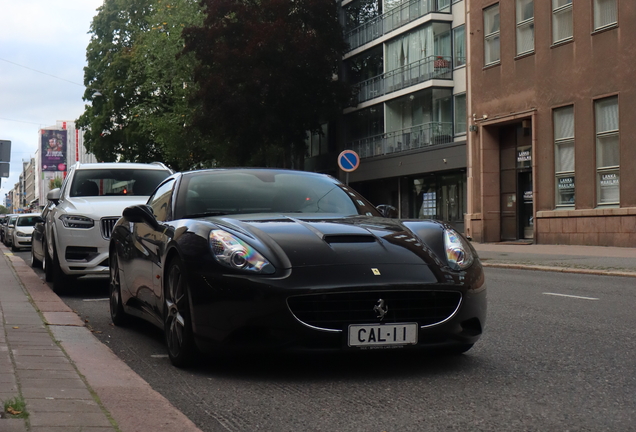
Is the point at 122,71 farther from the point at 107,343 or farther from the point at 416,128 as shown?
the point at 107,343

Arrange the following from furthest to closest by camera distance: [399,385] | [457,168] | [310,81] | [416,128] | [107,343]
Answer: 1. [310,81]
2. [416,128]
3. [457,168]
4. [107,343]
5. [399,385]

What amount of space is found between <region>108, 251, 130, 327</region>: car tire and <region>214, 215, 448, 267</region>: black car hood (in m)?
2.44

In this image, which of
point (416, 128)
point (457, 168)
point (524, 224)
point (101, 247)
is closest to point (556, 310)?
point (101, 247)

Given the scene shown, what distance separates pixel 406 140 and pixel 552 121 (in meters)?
12.0

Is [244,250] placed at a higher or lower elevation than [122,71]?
lower

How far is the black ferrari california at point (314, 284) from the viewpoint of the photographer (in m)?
5.09

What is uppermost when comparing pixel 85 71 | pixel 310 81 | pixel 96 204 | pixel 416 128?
pixel 85 71

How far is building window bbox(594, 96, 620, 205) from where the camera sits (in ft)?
81.8

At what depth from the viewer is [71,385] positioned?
4.69 m

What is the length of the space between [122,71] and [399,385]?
53.8 metres

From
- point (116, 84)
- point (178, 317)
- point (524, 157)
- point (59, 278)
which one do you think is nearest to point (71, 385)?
point (178, 317)

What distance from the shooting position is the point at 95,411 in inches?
162

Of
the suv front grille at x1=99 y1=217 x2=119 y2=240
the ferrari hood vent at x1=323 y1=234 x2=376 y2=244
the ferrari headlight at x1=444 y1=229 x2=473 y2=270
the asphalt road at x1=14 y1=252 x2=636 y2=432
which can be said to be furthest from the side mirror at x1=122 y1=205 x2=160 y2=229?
the suv front grille at x1=99 y1=217 x2=119 y2=240

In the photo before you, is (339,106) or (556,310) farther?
(339,106)
